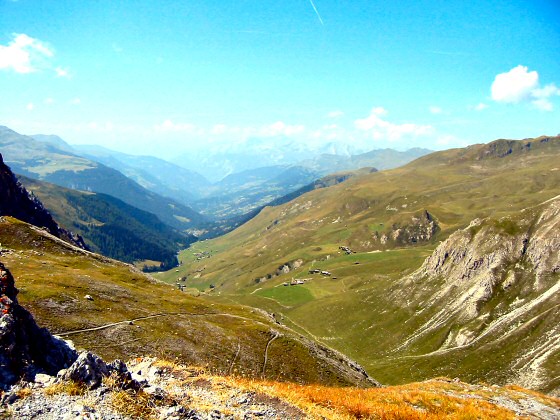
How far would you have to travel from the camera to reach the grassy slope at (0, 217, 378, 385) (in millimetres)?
62094

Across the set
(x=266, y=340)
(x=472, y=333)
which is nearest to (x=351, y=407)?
(x=266, y=340)

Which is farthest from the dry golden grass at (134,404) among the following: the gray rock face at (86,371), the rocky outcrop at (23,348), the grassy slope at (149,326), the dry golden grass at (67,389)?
the grassy slope at (149,326)

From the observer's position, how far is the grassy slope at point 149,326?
6209 cm

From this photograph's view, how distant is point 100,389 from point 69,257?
11554 cm

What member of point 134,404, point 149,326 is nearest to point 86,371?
point 134,404

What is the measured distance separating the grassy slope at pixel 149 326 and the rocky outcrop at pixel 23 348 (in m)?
26.0

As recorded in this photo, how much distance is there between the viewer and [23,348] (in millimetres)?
21125

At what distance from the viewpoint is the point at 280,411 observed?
2284 cm

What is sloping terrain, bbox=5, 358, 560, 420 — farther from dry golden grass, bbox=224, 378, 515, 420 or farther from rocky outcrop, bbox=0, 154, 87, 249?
rocky outcrop, bbox=0, 154, 87, 249

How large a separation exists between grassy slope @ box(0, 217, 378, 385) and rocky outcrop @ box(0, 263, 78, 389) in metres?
26.0

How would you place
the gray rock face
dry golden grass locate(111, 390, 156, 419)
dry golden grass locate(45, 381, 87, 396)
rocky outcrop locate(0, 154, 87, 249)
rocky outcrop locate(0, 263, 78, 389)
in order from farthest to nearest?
1. rocky outcrop locate(0, 154, 87, 249)
2. the gray rock face
3. rocky outcrop locate(0, 263, 78, 389)
4. dry golden grass locate(111, 390, 156, 419)
5. dry golden grass locate(45, 381, 87, 396)

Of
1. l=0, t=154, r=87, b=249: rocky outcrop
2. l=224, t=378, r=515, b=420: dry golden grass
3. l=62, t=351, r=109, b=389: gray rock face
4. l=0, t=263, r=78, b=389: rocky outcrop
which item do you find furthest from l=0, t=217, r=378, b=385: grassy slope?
l=0, t=154, r=87, b=249: rocky outcrop

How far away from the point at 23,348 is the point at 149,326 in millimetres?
55032

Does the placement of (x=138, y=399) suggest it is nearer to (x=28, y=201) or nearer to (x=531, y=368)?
(x=531, y=368)
